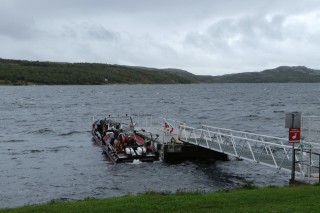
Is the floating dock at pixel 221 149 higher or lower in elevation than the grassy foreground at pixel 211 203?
lower

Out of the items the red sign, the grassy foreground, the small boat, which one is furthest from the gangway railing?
the grassy foreground

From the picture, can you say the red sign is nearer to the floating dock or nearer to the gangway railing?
the gangway railing

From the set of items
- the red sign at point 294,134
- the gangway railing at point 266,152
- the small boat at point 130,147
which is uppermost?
the red sign at point 294,134

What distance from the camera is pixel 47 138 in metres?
49.1

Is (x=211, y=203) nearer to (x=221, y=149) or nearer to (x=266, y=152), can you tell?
(x=266, y=152)

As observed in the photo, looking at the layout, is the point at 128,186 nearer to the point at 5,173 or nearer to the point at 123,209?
the point at 5,173

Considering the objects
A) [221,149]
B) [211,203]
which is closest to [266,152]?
[221,149]

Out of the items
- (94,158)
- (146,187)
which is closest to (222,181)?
(146,187)

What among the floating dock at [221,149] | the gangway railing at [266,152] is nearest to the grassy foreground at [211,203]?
the gangway railing at [266,152]

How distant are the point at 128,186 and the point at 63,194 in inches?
141

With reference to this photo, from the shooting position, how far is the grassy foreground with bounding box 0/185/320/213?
13344mm

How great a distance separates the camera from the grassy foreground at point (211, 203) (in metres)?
13.3

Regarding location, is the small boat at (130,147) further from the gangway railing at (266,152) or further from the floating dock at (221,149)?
the gangway railing at (266,152)

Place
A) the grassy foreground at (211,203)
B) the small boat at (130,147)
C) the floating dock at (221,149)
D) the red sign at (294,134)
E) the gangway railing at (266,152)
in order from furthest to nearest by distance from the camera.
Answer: the small boat at (130,147) < the floating dock at (221,149) < the gangway railing at (266,152) < the red sign at (294,134) < the grassy foreground at (211,203)
